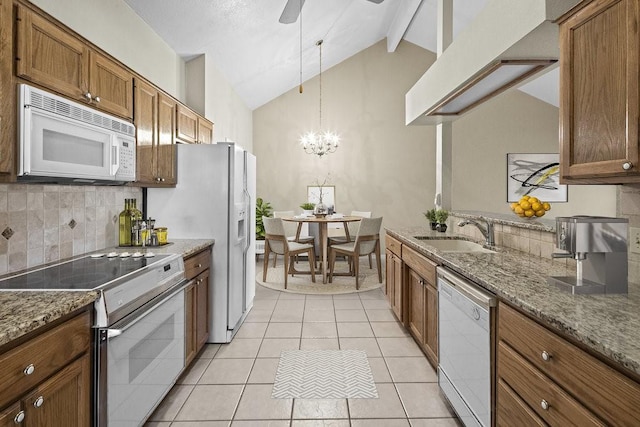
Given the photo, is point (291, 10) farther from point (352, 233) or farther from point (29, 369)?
point (352, 233)

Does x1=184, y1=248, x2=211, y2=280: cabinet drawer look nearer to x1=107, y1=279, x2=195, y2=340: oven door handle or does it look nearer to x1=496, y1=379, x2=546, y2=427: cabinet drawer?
x1=107, y1=279, x2=195, y2=340: oven door handle

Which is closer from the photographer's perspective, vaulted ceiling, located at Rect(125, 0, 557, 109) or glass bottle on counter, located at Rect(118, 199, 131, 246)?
glass bottle on counter, located at Rect(118, 199, 131, 246)

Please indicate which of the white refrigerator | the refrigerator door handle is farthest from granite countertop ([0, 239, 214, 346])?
A: the refrigerator door handle

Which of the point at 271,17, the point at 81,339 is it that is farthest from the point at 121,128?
the point at 271,17

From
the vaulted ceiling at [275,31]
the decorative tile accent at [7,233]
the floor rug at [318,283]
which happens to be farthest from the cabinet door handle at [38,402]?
the floor rug at [318,283]

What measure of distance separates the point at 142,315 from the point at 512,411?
1.63 metres

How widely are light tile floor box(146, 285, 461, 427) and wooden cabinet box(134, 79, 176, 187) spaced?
1404 millimetres

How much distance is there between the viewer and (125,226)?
9.54 feet

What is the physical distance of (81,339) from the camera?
1475 mm

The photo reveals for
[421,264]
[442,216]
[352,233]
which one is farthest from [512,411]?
[352,233]

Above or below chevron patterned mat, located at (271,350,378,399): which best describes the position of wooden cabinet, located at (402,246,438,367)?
above

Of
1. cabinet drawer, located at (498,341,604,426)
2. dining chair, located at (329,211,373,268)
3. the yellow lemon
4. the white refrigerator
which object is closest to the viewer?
cabinet drawer, located at (498,341,604,426)

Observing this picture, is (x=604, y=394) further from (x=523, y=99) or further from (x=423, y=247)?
(x=523, y=99)

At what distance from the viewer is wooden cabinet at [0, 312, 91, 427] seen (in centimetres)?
112
